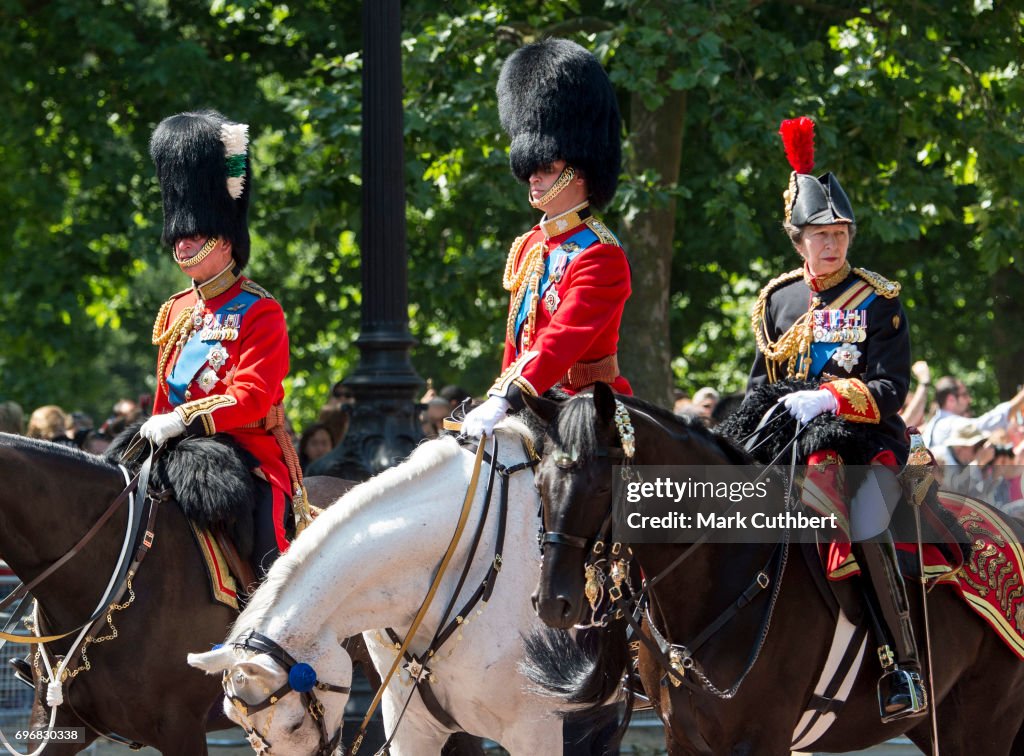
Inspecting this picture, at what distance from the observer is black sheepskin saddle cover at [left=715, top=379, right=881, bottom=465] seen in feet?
18.1

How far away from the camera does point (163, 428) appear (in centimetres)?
621

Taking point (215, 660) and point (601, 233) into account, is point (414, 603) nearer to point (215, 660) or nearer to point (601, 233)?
point (215, 660)

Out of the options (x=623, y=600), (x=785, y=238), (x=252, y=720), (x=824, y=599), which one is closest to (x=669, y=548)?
(x=623, y=600)

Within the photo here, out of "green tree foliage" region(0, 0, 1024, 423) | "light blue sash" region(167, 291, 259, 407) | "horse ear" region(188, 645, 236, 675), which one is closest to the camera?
"horse ear" region(188, 645, 236, 675)

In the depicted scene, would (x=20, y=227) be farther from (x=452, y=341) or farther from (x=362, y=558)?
(x=362, y=558)

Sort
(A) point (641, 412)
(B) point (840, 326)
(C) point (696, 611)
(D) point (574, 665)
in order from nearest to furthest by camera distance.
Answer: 1. (A) point (641, 412)
2. (C) point (696, 611)
3. (D) point (574, 665)
4. (B) point (840, 326)

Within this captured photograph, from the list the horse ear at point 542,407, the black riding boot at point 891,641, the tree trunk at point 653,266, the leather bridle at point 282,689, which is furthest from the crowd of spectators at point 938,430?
the leather bridle at point 282,689

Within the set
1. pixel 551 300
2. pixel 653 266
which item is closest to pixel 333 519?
pixel 551 300

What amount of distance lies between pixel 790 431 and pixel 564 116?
1545 mm

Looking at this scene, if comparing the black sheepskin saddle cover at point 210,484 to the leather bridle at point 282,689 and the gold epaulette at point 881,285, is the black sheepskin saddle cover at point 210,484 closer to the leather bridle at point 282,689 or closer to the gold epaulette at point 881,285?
the leather bridle at point 282,689

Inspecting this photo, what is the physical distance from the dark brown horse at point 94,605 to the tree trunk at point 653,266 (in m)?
6.87

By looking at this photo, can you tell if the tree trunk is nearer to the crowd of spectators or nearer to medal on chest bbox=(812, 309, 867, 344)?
the crowd of spectators

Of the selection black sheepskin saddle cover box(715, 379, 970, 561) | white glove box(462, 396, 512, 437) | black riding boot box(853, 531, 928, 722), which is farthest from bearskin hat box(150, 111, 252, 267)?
black riding boot box(853, 531, 928, 722)

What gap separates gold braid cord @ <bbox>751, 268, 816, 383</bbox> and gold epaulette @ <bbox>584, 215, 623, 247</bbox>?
26.1 inches
